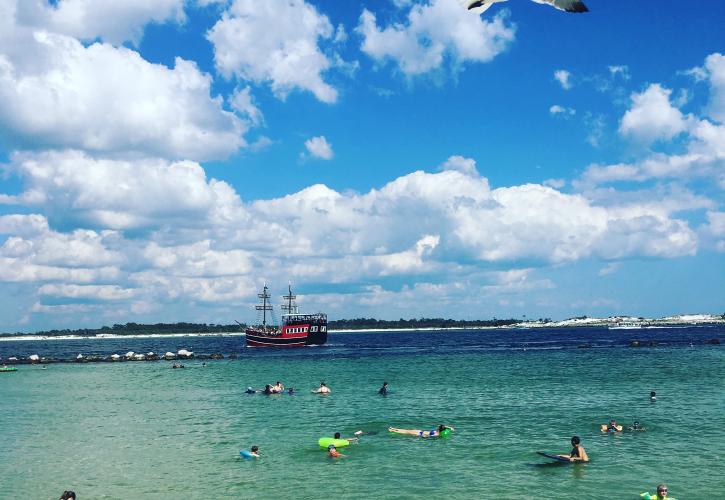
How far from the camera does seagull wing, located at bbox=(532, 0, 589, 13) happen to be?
12.6ft

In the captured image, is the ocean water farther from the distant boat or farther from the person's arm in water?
the distant boat

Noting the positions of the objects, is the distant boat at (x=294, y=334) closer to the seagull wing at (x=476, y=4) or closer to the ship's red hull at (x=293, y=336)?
the ship's red hull at (x=293, y=336)

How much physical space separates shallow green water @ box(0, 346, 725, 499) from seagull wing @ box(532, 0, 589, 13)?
21.3 m

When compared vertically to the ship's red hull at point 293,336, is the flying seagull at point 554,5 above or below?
above

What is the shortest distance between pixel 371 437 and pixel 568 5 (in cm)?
3085

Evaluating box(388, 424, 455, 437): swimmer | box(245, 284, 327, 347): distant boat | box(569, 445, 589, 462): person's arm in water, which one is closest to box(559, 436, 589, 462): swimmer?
box(569, 445, 589, 462): person's arm in water

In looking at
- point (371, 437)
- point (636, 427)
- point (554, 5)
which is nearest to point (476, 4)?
point (554, 5)

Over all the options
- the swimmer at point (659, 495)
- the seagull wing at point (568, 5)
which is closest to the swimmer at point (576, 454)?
the swimmer at point (659, 495)

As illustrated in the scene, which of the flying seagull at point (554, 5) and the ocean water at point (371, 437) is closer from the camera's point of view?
the flying seagull at point (554, 5)

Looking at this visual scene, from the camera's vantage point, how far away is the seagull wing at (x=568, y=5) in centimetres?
383

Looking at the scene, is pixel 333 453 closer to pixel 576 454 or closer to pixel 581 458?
pixel 576 454

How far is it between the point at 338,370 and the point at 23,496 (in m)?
51.0

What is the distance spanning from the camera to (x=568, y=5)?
402 cm

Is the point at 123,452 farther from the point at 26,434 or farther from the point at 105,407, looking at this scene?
the point at 105,407
